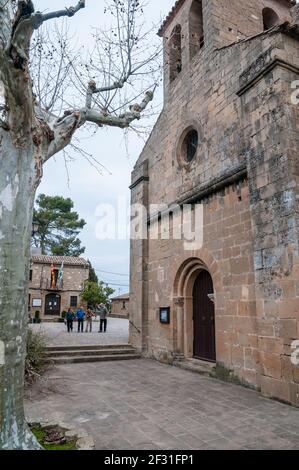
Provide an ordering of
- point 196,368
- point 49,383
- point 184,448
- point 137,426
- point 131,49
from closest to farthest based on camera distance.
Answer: point 184,448
point 137,426
point 131,49
point 49,383
point 196,368

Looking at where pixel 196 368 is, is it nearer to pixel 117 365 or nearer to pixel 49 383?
pixel 117 365

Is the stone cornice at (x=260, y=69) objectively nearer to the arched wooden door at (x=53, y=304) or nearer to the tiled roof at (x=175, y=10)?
the tiled roof at (x=175, y=10)

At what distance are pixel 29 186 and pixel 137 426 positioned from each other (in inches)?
117

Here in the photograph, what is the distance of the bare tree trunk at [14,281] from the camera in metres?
2.79

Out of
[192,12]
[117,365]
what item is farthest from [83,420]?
[192,12]

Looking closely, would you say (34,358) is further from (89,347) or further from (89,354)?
(89,347)

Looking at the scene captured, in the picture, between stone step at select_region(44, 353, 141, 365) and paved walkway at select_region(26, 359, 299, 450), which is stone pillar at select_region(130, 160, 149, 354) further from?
paved walkway at select_region(26, 359, 299, 450)

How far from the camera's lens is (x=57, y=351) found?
873cm

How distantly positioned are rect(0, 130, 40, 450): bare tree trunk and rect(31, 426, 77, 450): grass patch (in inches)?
14.1

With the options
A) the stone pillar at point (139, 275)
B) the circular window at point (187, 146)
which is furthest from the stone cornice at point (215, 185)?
the stone pillar at point (139, 275)

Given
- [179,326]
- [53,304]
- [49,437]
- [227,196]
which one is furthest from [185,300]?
[53,304]

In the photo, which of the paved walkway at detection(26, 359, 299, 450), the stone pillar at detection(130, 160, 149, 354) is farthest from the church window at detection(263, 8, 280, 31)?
the paved walkway at detection(26, 359, 299, 450)

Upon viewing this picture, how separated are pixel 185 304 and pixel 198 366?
1544mm

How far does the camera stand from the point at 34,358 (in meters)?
6.52
